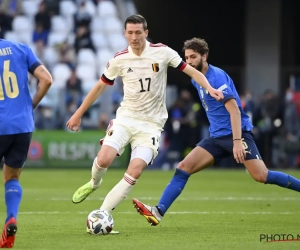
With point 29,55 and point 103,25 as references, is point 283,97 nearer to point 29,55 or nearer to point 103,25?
point 103,25

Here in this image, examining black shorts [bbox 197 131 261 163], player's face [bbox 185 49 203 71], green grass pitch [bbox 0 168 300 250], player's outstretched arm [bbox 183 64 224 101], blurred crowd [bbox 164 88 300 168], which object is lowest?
blurred crowd [bbox 164 88 300 168]

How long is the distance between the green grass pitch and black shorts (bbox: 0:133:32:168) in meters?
0.77

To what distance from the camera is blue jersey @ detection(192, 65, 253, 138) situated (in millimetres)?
9312

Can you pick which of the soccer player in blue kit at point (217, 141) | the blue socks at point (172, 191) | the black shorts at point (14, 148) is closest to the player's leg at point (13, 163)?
the black shorts at point (14, 148)

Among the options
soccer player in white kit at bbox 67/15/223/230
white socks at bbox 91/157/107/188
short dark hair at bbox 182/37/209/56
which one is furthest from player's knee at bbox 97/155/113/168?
short dark hair at bbox 182/37/209/56

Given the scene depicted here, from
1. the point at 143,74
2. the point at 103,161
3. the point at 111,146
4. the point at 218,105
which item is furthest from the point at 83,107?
the point at 218,105

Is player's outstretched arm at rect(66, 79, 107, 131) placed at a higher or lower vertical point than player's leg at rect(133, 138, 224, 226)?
higher

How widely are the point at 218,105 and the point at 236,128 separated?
61 centimetres

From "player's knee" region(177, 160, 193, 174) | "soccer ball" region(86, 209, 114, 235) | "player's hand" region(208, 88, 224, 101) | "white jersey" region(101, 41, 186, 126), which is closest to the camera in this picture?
"player's hand" region(208, 88, 224, 101)

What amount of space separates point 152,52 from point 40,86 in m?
1.66

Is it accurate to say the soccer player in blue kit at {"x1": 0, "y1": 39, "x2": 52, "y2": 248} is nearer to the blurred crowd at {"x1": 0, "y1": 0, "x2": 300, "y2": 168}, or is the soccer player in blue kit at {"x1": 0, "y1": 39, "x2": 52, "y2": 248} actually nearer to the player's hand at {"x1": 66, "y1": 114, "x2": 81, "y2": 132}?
the player's hand at {"x1": 66, "y1": 114, "x2": 81, "y2": 132}

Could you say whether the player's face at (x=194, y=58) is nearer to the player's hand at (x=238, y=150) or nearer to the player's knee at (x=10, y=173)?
the player's hand at (x=238, y=150)

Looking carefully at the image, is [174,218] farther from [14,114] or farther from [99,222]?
[14,114]

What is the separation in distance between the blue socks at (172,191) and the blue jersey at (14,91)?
84.8 inches
